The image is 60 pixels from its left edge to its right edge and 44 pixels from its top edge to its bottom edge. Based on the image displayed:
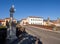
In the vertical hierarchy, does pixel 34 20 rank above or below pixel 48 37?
above

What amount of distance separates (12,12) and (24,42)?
2.96 meters

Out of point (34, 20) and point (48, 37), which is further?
point (34, 20)

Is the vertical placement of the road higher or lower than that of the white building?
lower

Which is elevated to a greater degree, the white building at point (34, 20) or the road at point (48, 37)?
the white building at point (34, 20)

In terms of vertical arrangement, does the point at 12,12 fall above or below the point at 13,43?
above

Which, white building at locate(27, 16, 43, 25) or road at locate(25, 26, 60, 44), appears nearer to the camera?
road at locate(25, 26, 60, 44)

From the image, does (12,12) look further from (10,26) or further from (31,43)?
(31,43)

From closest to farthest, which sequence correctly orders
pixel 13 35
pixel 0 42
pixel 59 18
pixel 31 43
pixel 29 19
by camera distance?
pixel 31 43
pixel 0 42
pixel 13 35
pixel 59 18
pixel 29 19

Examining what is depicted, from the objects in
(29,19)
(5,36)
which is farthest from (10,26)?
(29,19)

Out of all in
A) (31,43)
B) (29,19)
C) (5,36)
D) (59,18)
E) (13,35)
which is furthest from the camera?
(29,19)

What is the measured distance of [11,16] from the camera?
12852 mm

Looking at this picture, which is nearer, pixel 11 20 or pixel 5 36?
pixel 11 20

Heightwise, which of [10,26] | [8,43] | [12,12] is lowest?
[8,43]

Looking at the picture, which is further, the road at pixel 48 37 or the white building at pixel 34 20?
the white building at pixel 34 20
